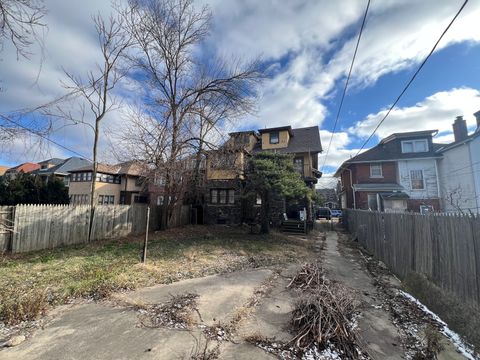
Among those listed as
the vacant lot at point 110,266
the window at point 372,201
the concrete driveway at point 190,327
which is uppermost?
the window at point 372,201

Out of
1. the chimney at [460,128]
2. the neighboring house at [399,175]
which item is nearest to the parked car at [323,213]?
the neighboring house at [399,175]

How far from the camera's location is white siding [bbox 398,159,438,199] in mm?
20453

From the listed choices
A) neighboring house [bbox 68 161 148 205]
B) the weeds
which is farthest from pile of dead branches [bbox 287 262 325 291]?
neighboring house [bbox 68 161 148 205]

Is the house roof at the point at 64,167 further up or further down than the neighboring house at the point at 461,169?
further up

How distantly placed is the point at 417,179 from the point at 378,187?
3.44 metres

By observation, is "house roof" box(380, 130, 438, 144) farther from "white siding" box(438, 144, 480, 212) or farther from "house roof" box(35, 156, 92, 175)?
"house roof" box(35, 156, 92, 175)

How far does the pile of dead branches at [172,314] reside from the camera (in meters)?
4.00

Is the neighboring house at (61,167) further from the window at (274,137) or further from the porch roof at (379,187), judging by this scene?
the porch roof at (379,187)

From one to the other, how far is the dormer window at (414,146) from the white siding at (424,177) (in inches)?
41.2

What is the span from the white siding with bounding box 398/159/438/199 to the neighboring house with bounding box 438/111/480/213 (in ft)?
2.60

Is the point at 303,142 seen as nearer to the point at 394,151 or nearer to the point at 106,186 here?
the point at 394,151

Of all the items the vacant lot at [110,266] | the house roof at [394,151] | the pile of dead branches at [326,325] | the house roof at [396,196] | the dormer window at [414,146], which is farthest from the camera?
the dormer window at [414,146]

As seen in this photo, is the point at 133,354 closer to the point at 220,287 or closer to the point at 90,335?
the point at 90,335

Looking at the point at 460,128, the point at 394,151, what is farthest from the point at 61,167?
the point at 460,128
